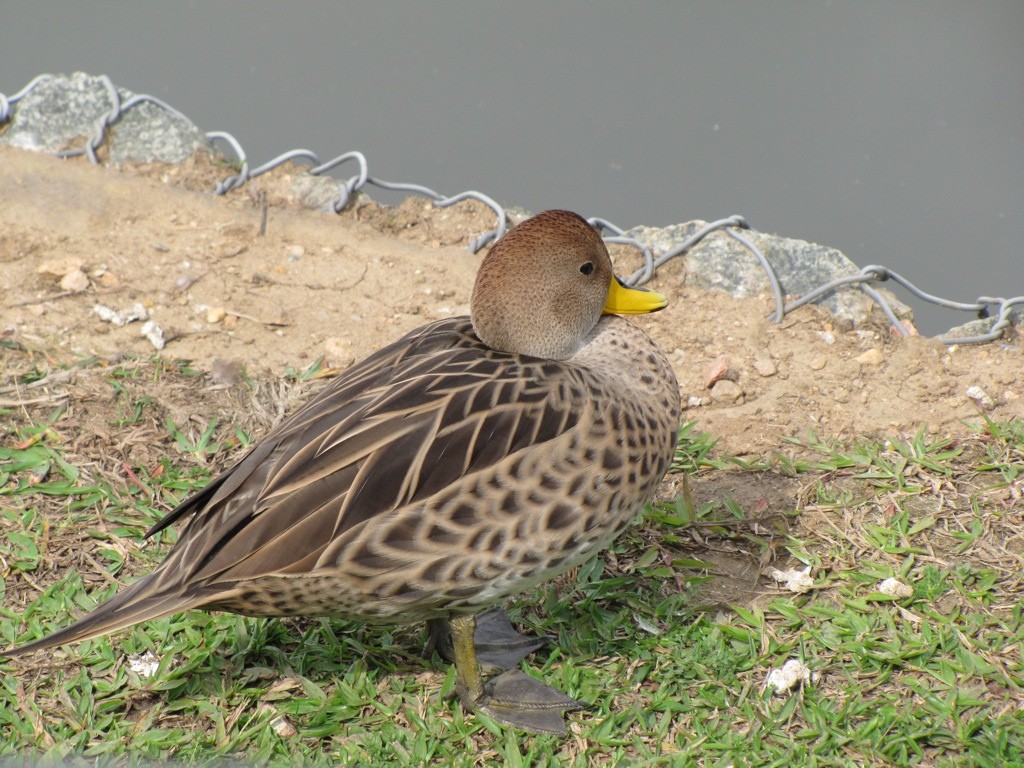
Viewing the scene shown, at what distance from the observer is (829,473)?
371 cm

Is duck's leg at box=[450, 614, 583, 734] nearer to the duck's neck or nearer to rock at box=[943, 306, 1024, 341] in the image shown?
the duck's neck

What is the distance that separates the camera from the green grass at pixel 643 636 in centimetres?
277

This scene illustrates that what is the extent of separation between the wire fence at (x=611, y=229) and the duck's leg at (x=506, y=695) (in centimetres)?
221

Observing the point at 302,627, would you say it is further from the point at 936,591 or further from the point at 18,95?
the point at 18,95

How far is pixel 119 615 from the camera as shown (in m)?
A: 2.57

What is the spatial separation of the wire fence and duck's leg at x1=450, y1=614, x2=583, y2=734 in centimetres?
221

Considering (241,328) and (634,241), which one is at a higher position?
(634,241)

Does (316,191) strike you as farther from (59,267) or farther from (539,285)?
(539,285)

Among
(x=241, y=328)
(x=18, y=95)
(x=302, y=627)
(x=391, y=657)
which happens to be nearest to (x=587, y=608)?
(x=391, y=657)

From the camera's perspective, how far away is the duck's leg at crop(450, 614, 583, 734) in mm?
2832

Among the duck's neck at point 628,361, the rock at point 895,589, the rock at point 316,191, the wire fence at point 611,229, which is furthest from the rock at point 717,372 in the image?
the rock at point 316,191

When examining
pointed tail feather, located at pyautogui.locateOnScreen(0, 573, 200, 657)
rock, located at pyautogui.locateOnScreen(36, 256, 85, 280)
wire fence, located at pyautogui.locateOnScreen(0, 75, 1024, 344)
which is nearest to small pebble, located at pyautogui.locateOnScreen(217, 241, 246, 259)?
wire fence, located at pyautogui.locateOnScreen(0, 75, 1024, 344)

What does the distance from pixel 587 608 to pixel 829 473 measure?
3.41 ft

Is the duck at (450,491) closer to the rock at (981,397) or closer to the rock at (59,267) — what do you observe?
the rock at (981,397)
